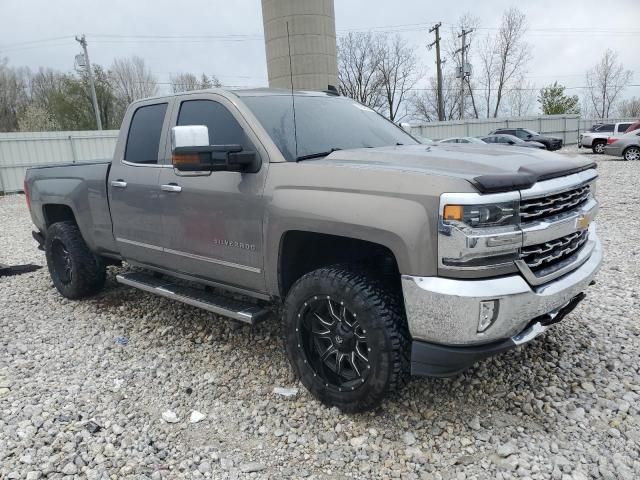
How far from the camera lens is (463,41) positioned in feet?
141

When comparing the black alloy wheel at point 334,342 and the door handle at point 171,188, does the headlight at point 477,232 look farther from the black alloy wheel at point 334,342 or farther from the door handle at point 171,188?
the door handle at point 171,188

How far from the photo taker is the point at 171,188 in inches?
144

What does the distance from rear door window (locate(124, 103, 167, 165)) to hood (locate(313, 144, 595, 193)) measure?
1.64m

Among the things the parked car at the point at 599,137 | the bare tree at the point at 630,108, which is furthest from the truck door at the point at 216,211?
the bare tree at the point at 630,108

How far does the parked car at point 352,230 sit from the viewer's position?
236cm

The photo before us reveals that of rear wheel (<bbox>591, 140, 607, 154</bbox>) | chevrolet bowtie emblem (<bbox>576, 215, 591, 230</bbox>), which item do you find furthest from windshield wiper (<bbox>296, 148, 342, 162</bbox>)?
rear wheel (<bbox>591, 140, 607, 154</bbox>)

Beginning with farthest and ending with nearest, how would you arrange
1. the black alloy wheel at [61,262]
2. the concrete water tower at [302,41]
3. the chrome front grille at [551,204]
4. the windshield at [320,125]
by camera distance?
the concrete water tower at [302,41], the black alloy wheel at [61,262], the windshield at [320,125], the chrome front grille at [551,204]

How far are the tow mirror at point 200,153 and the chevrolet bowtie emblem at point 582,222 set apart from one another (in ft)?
6.45

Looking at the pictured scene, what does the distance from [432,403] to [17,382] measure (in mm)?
2867

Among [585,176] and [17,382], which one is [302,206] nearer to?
[585,176]

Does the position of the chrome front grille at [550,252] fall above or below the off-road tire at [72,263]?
above

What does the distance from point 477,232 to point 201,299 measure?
2111 mm

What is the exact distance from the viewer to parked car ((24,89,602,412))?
92.8 inches

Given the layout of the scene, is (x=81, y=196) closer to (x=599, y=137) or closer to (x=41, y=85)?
(x=599, y=137)
